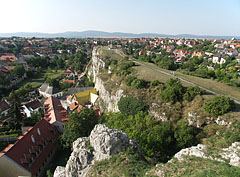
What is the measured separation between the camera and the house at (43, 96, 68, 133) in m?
30.7

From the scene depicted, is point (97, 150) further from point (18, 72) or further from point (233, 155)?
point (18, 72)

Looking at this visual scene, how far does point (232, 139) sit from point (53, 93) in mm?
50543

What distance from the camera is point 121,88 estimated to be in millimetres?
34812

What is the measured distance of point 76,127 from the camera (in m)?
24.8

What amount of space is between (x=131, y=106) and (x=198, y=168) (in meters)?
19.0

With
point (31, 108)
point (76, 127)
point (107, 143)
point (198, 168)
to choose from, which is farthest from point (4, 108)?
point (198, 168)

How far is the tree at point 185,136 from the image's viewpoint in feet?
68.5

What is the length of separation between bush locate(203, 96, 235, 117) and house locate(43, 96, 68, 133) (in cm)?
2631

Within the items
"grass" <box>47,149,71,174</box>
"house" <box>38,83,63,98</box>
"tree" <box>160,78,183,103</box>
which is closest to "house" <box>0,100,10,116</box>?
"house" <box>38,83,63,98</box>

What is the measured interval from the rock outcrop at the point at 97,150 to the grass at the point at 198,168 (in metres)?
3.95

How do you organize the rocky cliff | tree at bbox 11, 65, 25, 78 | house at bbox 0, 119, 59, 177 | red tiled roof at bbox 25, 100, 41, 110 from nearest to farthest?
1. the rocky cliff
2. house at bbox 0, 119, 59, 177
3. red tiled roof at bbox 25, 100, 41, 110
4. tree at bbox 11, 65, 25, 78

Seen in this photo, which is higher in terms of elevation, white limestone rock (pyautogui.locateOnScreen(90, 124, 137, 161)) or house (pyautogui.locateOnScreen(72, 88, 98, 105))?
white limestone rock (pyautogui.locateOnScreen(90, 124, 137, 161))

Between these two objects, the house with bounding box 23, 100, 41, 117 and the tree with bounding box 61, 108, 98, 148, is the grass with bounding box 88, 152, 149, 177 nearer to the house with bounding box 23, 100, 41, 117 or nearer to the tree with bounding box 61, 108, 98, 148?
the tree with bounding box 61, 108, 98, 148

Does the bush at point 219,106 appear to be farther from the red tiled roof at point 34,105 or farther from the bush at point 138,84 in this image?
the red tiled roof at point 34,105
